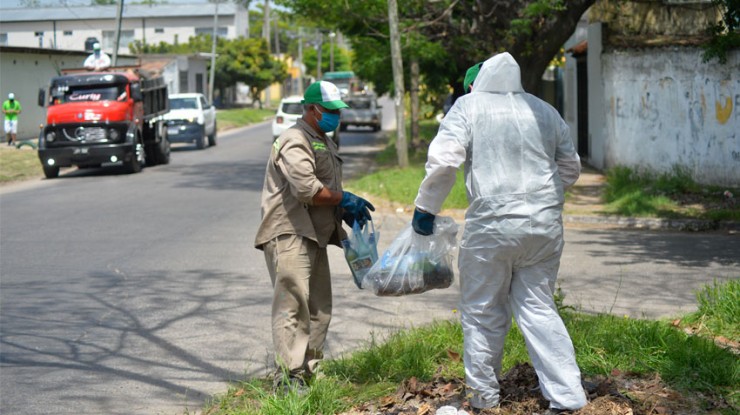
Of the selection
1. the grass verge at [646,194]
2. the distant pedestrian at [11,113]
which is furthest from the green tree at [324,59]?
the grass verge at [646,194]

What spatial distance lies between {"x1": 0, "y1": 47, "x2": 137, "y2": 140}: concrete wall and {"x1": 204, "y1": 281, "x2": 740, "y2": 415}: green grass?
29214 millimetres

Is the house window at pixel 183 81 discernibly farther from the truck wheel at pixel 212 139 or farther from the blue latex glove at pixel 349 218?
the blue latex glove at pixel 349 218

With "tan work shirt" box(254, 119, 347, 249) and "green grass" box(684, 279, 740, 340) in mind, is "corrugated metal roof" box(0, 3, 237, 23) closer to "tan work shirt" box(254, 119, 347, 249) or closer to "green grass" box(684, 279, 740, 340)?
"tan work shirt" box(254, 119, 347, 249)

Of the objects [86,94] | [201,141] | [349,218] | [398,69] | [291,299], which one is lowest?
[291,299]

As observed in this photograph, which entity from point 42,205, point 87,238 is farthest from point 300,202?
point 42,205

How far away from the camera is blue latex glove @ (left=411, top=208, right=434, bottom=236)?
5.05m

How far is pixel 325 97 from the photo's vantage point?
18.9 ft

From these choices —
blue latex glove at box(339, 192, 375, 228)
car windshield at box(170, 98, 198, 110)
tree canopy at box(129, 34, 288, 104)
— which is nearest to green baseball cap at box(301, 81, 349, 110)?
blue latex glove at box(339, 192, 375, 228)

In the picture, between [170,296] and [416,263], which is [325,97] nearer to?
[416,263]

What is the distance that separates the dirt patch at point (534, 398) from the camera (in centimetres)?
490

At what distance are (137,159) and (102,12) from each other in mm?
17406

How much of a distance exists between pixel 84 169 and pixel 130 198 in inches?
352

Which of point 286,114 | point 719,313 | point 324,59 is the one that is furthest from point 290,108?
point 324,59

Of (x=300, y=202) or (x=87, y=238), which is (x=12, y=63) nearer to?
(x=87, y=238)
